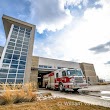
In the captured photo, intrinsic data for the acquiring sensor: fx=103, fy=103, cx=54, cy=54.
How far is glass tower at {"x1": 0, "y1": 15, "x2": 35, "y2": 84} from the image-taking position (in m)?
13.1

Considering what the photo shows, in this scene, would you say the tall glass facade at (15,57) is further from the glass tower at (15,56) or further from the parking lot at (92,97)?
the parking lot at (92,97)

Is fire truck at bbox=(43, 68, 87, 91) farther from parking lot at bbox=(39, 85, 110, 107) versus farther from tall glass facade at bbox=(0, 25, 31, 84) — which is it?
tall glass facade at bbox=(0, 25, 31, 84)

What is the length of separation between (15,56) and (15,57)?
0.53 ft

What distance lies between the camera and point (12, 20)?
56.3ft

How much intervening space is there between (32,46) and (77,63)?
19294 mm

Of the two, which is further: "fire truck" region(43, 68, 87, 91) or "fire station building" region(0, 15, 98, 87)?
"fire station building" region(0, 15, 98, 87)

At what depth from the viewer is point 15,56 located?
14688mm

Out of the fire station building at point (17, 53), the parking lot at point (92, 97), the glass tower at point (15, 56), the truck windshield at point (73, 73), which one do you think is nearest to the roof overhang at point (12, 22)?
the fire station building at point (17, 53)

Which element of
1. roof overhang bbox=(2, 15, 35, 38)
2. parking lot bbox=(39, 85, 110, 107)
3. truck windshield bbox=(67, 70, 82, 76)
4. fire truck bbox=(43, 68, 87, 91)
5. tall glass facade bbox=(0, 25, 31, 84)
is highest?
roof overhang bbox=(2, 15, 35, 38)

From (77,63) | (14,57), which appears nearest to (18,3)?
(14,57)

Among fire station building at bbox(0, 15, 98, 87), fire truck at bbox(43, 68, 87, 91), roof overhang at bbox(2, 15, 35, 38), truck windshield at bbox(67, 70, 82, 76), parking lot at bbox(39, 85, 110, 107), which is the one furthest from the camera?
roof overhang at bbox(2, 15, 35, 38)

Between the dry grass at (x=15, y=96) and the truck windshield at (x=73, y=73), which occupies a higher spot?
the truck windshield at (x=73, y=73)

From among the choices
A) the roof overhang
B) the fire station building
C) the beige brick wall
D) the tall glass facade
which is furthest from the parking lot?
the beige brick wall

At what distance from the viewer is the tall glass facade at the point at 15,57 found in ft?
42.8
